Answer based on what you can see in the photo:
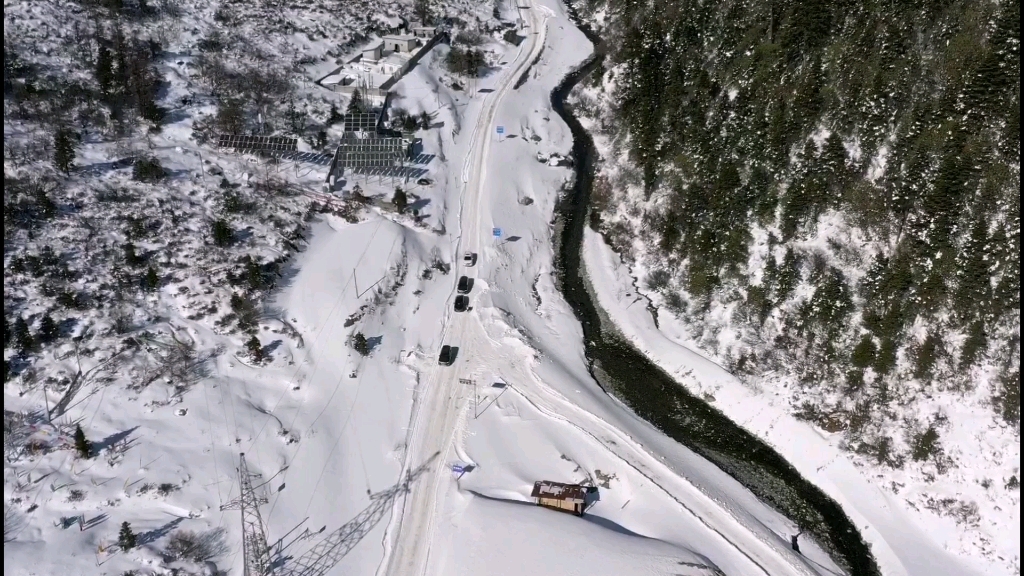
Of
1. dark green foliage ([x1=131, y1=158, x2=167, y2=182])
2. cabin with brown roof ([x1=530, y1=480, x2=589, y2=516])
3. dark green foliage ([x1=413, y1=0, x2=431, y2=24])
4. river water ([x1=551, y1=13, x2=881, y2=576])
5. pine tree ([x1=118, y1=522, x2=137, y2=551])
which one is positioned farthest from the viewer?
dark green foliage ([x1=413, y1=0, x2=431, y2=24])

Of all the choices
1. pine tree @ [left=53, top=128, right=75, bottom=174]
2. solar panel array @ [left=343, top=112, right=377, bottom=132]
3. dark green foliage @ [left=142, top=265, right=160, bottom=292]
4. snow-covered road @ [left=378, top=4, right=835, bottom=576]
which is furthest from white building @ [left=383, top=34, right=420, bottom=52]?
dark green foliage @ [left=142, top=265, right=160, bottom=292]

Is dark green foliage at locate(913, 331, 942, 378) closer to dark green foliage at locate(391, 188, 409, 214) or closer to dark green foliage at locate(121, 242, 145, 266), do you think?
dark green foliage at locate(391, 188, 409, 214)

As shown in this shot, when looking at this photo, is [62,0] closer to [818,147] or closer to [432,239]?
[432,239]

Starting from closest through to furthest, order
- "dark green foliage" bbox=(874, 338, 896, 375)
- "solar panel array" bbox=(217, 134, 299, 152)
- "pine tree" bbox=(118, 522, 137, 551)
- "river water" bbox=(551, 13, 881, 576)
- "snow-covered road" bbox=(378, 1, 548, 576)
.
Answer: "pine tree" bbox=(118, 522, 137, 551)
"snow-covered road" bbox=(378, 1, 548, 576)
"river water" bbox=(551, 13, 881, 576)
"dark green foliage" bbox=(874, 338, 896, 375)
"solar panel array" bbox=(217, 134, 299, 152)

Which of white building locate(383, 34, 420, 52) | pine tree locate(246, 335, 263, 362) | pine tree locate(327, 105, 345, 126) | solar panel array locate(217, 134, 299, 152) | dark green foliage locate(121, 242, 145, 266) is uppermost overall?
white building locate(383, 34, 420, 52)

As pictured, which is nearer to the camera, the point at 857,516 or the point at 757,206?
the point at 857,516

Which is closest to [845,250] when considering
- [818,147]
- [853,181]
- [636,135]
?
[853,181]

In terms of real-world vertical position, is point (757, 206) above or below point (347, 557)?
above
